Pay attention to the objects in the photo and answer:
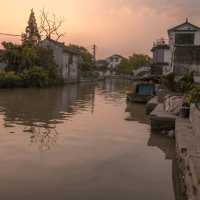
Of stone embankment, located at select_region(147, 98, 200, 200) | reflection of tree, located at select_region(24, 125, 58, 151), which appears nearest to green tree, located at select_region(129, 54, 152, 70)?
stone embankment, located at select_region(147, 98, 200, 200)

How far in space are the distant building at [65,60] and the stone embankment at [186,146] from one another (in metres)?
44.2

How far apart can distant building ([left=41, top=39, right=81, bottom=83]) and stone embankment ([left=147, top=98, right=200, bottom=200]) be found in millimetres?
44197

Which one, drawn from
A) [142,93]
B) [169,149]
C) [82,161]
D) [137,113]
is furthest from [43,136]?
[142,93]

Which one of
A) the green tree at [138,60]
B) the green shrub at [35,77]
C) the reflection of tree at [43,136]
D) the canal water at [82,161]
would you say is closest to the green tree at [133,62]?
the green tree at [138,60]

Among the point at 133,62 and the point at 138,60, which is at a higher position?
the point at 138,60

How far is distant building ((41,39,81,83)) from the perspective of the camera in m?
61.7

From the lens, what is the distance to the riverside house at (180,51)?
2994 centimetres

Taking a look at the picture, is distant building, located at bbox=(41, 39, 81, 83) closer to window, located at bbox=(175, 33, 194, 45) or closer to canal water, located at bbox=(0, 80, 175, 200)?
window, located at bbox=(175, 33, 194, 45)

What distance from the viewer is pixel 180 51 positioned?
3109 cm

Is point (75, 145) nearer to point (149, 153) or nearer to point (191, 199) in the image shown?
point (149, 153)

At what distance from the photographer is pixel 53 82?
5369 cm

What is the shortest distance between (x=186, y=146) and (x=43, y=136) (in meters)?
6.34

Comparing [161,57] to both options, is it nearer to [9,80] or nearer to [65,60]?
[65,60]

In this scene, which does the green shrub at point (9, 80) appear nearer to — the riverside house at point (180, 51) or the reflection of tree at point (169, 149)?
the riverside house at point (180, 51)
